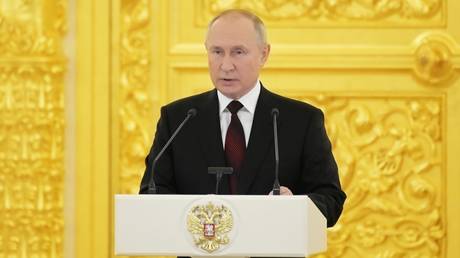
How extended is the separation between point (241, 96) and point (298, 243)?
0.68 metres

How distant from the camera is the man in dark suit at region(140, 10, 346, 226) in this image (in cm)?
333

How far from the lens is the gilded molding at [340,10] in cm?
556

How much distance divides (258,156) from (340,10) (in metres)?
2.39

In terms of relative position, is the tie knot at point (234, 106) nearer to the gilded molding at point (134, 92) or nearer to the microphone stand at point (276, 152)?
the microphone stand at point (276, 152)

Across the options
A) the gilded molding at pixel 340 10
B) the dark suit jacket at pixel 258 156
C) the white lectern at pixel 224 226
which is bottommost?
the white lectern at pixel 224 226

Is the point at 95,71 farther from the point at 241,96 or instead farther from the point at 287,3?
the point at 241,96

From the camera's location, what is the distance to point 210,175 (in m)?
3.33

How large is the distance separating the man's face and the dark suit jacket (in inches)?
3.3

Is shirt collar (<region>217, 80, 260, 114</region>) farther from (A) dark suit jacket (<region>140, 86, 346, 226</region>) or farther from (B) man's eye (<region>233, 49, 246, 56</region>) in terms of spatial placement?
(B) man's eye (<region>233, 49, 246, 56</region>)

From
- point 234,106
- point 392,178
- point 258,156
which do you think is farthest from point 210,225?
point 392,178

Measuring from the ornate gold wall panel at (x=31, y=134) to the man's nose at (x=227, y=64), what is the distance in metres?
2.34

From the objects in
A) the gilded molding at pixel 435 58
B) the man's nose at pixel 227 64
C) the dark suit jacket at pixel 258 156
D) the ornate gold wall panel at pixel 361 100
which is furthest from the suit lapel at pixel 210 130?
the gilded molding at pixel 435 58

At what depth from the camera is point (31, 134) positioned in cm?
562

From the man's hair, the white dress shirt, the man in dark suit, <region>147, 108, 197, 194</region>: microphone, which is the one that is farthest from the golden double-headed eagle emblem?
the man's hair
